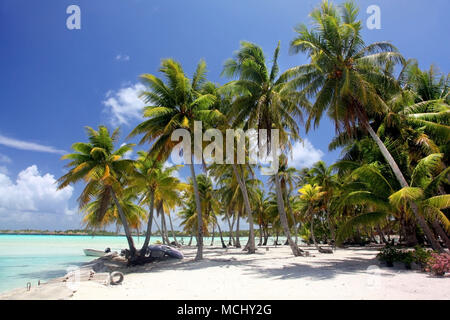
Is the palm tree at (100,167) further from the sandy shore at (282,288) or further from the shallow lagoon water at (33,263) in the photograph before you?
the sandy shore at (282,288)

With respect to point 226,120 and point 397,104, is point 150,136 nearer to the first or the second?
point 226,120

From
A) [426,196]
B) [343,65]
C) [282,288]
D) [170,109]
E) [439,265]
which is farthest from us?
[170,109]

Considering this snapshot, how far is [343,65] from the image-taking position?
12.0 m

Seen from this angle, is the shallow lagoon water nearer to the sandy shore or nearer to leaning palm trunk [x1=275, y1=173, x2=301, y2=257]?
the sandy shore

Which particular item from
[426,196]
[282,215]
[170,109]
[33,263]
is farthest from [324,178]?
[33,263]

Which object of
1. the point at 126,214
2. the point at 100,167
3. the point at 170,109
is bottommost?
the point at 126,214

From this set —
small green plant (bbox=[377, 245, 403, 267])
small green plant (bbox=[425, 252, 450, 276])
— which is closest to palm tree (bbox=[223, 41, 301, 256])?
small green plant (bbox=[377, 245, 403, 267])

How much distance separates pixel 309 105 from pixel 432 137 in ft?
21.9

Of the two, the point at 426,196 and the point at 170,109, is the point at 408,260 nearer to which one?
the point at 426,196

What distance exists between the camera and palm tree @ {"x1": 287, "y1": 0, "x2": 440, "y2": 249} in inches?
452

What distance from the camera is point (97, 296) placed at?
6.56 m

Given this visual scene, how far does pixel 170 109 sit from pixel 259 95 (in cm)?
533

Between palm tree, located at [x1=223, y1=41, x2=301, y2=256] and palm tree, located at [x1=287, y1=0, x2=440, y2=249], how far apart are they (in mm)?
2217
